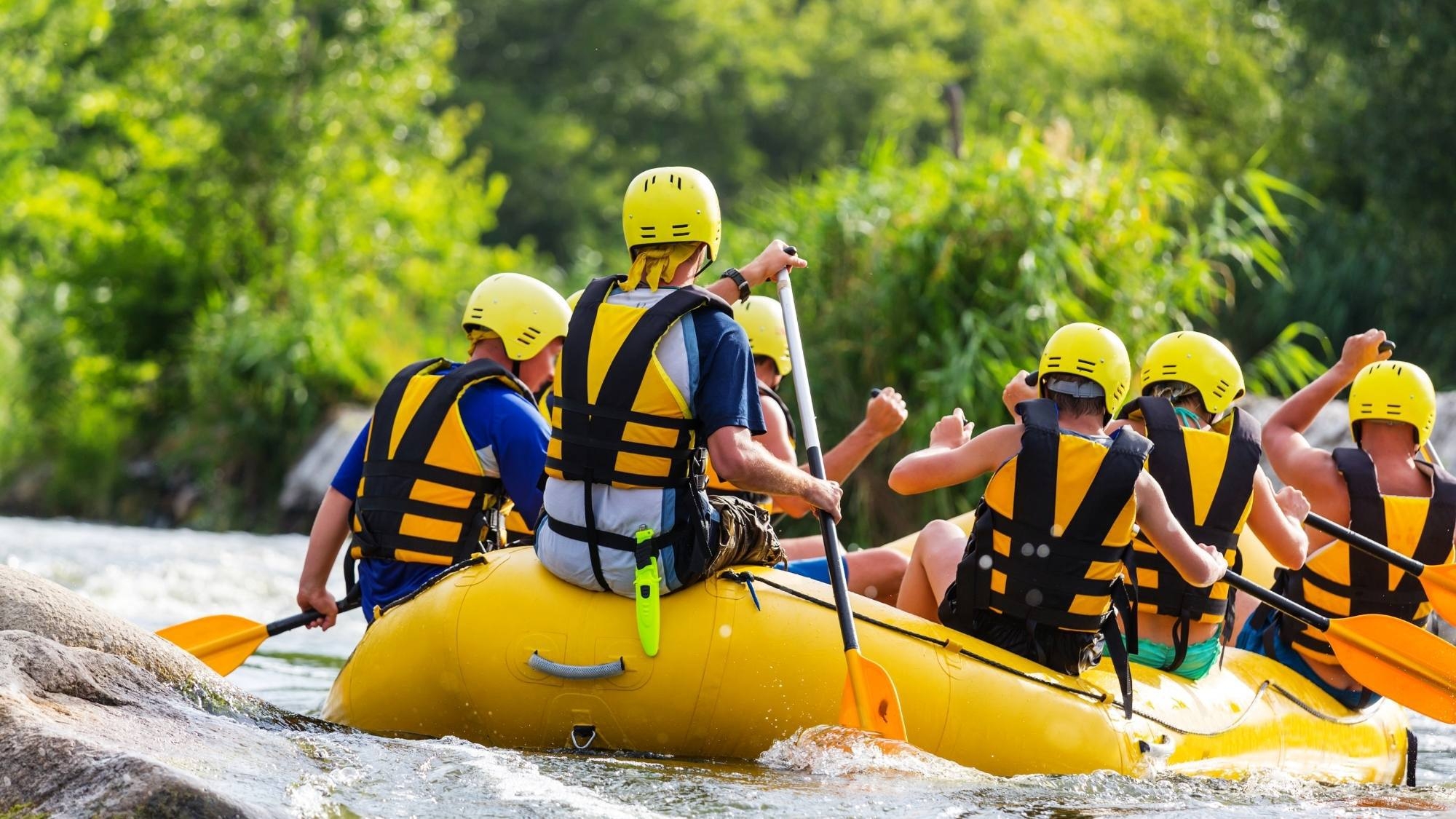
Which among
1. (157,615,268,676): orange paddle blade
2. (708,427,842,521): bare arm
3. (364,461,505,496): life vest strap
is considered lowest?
(157,615,268,676): orange paddle blade

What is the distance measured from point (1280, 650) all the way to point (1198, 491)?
107 cm

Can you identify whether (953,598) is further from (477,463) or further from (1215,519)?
(477,463)

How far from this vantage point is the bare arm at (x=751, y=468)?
11.7 feet

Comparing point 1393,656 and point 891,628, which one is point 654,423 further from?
point 1393,656

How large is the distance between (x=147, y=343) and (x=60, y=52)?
6.39 meters

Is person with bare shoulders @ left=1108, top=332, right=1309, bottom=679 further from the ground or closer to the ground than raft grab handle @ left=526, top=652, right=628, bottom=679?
further from the ground

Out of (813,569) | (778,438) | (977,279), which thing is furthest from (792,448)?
(977,279)

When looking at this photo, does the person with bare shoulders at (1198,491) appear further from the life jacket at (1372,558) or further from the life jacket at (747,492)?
the life jacket at (747,492)

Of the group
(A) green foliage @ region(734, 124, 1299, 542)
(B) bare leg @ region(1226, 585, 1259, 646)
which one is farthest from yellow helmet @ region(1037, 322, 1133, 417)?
(A) green foliage @ region(734, 124, 1299, 542)

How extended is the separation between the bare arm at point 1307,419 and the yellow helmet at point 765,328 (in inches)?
64.9

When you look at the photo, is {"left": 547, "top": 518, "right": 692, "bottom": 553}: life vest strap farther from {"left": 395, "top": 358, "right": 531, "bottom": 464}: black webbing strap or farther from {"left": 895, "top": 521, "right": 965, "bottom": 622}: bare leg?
{"left": 895, "top": 521, "right": 965, "bottom": 622}: bare leg

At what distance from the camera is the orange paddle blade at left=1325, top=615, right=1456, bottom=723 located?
4.68m

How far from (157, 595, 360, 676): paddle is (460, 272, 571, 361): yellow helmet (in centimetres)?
92

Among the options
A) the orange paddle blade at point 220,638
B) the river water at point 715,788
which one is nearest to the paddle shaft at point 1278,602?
the river water at point 715,788
